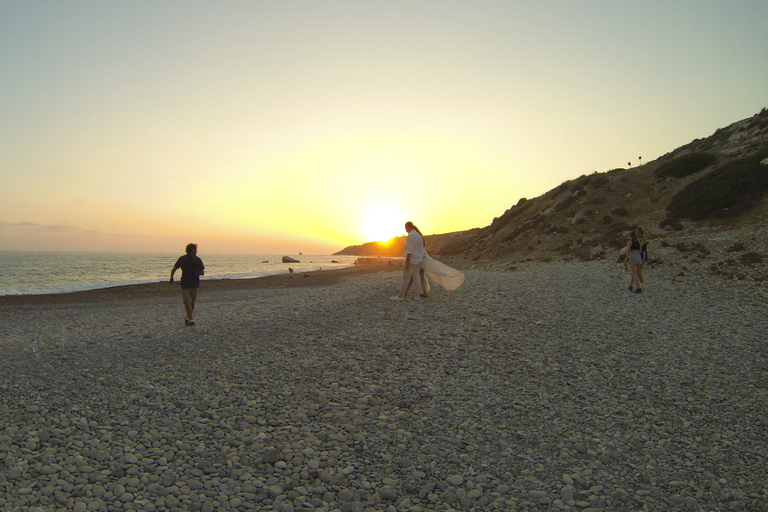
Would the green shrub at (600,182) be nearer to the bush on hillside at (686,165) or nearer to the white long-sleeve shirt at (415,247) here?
the bush on hillside at (686,165)

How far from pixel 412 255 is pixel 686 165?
118 ft

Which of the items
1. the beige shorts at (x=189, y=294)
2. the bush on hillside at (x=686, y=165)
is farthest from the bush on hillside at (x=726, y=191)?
the beige shorts at (x=189, y=294)

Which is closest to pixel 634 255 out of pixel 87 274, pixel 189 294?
pixel 189 294

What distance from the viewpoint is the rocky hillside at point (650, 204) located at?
94.0 feet

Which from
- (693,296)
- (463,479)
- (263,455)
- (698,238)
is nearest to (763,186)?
(698,238)

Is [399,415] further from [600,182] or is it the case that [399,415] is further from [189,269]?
[600,182]

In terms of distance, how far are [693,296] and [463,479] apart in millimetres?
15765

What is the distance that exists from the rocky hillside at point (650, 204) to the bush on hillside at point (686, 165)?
0.07 meters

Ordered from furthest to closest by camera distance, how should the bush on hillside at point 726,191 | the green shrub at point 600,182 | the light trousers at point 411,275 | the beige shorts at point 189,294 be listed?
the green shrub at point 600,182, the bush on hillside at point 726,191, the light trousers at point 411,275, the beige shorts at point 189,294

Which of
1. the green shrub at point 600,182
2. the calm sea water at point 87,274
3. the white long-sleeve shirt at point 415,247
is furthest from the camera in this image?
the green shrub at point 600,182

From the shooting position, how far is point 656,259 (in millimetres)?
22953

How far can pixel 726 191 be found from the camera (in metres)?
29.5

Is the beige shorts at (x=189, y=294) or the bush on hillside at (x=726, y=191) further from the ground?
→ the bush on hillside at (x=726, y=191)

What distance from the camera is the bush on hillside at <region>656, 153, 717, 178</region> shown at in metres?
37.1
